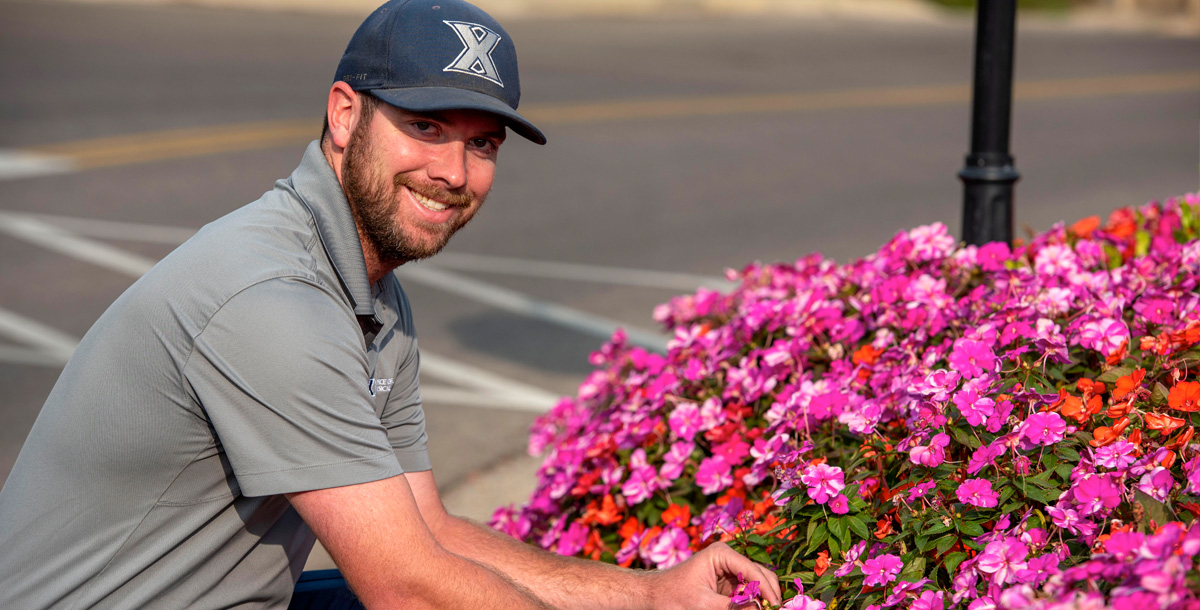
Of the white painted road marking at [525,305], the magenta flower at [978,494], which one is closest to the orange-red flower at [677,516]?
the magenta flower at [978,494]

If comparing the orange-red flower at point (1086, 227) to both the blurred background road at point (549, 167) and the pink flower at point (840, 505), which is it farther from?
the blurred background road at point (549, 167)

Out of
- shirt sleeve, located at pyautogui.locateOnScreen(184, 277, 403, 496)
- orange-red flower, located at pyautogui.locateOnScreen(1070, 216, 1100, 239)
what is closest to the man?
shirt sleeve, located at pyautogui.locateOnScreen(184, 277, 403, 496)

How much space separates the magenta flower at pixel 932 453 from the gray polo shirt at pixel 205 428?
95 centimetres

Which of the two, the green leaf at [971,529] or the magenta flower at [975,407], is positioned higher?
the magenta flower at [975,407]

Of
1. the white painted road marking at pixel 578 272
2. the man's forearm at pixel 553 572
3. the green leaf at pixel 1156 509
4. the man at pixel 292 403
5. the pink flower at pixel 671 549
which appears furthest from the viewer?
the white painted road marking at pixel 578 272

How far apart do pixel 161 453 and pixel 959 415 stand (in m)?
1.48

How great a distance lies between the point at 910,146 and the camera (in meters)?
12.8

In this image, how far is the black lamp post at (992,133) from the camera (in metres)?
3.47

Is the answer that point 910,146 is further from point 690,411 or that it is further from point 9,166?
point 690,411

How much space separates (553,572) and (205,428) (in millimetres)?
844

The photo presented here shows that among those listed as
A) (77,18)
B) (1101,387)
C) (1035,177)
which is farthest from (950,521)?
(77,18)

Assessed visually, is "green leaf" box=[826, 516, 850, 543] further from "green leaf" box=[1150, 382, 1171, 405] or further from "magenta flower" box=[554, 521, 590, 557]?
"magenta flower" box=[554, 521, 590, 557]

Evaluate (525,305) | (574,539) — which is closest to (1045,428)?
(574,539)

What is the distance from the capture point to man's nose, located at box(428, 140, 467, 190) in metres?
2.22
